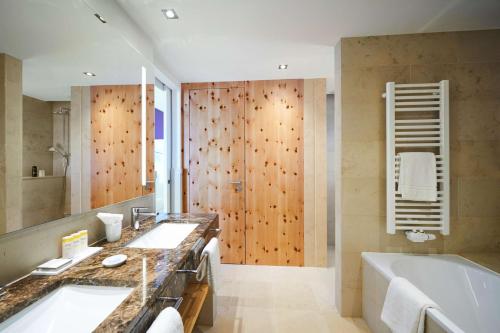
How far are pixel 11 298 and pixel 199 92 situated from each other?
2798mm

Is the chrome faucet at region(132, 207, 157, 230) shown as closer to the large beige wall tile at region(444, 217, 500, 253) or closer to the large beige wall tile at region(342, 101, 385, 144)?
the large beige wall tile at region(342, 101, 385, 144)

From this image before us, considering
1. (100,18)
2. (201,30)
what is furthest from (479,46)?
(100,18)

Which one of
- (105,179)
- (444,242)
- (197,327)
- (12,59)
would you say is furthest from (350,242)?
(12,59)

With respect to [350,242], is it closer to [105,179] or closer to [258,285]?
[258,285]

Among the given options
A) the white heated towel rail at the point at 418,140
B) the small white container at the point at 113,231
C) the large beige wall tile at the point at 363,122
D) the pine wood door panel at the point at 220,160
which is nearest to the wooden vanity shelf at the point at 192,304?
the small white container at the point at 113,231

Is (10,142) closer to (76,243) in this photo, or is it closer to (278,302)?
(76,243)

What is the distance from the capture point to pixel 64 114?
3.93ft

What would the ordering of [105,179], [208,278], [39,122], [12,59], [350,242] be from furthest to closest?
1. [350,242]
2. [208,278]
3. [105,179]
4. [39,122]
5. [12,59]

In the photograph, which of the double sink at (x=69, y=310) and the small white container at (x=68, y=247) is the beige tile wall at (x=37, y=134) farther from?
the double sink at (x=69, y=310)

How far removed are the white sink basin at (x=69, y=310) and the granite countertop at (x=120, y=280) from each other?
0.08ft

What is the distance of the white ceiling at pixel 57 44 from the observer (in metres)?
0.98

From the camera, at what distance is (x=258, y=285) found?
8.61 ft

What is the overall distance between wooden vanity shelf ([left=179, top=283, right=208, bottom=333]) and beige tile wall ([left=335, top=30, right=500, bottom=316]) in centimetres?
126

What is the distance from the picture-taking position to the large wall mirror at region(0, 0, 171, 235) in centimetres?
97
